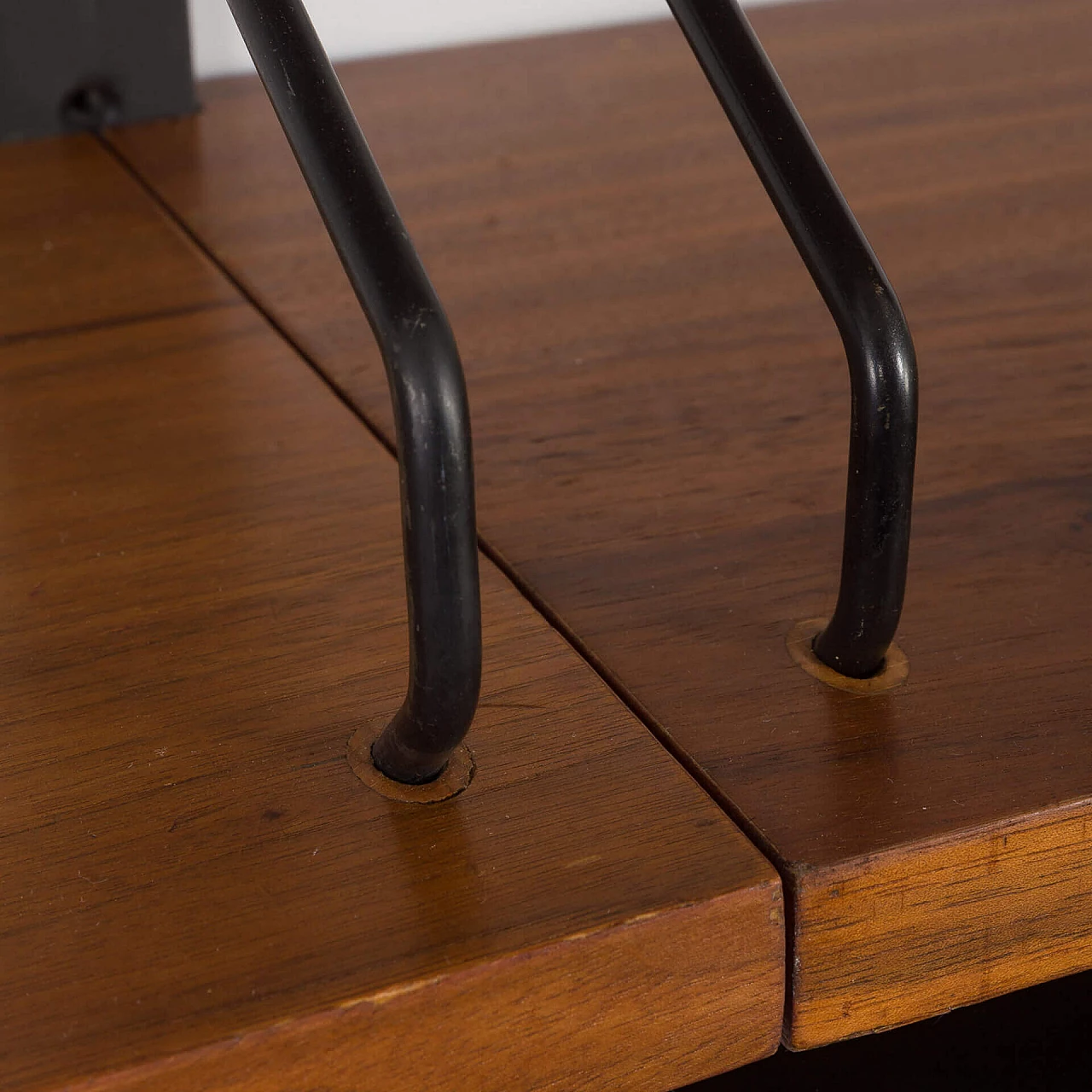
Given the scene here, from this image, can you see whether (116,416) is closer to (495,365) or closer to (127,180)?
(495,365)

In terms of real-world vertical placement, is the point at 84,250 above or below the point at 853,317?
below

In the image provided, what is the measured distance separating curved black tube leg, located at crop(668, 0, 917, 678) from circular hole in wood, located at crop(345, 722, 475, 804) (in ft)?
0.38

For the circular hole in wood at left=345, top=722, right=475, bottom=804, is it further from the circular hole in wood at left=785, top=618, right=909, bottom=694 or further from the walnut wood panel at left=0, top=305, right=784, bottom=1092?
the circular hole in wood at left=785, top=618, right=909, bottom=694

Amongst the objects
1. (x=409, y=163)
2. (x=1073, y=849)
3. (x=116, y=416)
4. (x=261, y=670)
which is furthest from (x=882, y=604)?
(x=409, y=163)

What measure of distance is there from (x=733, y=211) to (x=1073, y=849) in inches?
18.4

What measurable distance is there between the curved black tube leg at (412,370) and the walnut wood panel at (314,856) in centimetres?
4

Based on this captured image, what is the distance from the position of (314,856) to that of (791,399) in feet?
0.99

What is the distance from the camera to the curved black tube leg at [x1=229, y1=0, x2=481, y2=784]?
1.08 feet

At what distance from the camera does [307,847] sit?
38cm

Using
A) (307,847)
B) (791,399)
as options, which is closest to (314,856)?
(307,847)

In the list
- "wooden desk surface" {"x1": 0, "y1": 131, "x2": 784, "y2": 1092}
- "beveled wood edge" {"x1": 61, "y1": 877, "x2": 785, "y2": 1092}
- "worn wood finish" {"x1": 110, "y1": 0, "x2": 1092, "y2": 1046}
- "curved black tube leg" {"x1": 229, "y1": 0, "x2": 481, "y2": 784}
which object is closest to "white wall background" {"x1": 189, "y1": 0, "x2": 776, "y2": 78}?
"worn wood finish" {"x1": 110, "y1": 0, "x2": 1092, "y2": 1046}

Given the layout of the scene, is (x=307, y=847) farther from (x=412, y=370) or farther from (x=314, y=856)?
(x=412, y=370)

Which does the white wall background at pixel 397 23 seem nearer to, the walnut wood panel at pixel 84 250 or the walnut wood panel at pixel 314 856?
the walnut wood panel at pixel 84 250

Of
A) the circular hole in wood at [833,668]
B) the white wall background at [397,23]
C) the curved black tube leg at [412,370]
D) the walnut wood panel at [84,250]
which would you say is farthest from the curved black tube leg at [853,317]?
the white wall background at [397,23]
